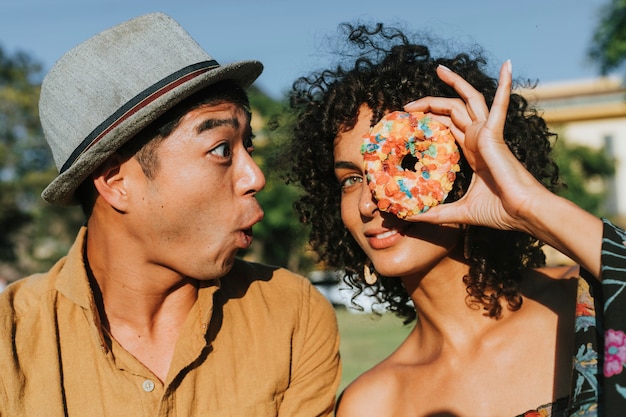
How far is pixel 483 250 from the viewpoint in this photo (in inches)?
154

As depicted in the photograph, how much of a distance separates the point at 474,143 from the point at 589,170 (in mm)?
27720

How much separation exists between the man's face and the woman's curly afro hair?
629 mm

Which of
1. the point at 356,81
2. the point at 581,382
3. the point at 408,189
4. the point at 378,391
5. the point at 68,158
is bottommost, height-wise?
the point at 378,391

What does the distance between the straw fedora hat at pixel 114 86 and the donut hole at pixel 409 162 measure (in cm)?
86

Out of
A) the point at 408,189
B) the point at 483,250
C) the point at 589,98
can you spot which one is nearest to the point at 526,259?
the point at 483,250

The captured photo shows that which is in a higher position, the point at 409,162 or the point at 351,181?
the point at 409,162

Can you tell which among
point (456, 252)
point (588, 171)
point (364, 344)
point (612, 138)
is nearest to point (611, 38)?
point (364, 344)

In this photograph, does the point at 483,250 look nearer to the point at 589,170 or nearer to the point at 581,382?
the point at 581,382

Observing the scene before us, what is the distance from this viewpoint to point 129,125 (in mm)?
3371

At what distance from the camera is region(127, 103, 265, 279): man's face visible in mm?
3479

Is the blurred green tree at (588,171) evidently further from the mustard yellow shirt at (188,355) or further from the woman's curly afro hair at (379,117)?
the mustard yellow shirt at (188,355)

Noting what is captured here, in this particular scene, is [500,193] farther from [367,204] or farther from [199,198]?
[199,198]

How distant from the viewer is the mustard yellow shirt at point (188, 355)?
Result: 337 cm

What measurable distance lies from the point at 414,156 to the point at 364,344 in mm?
9687
